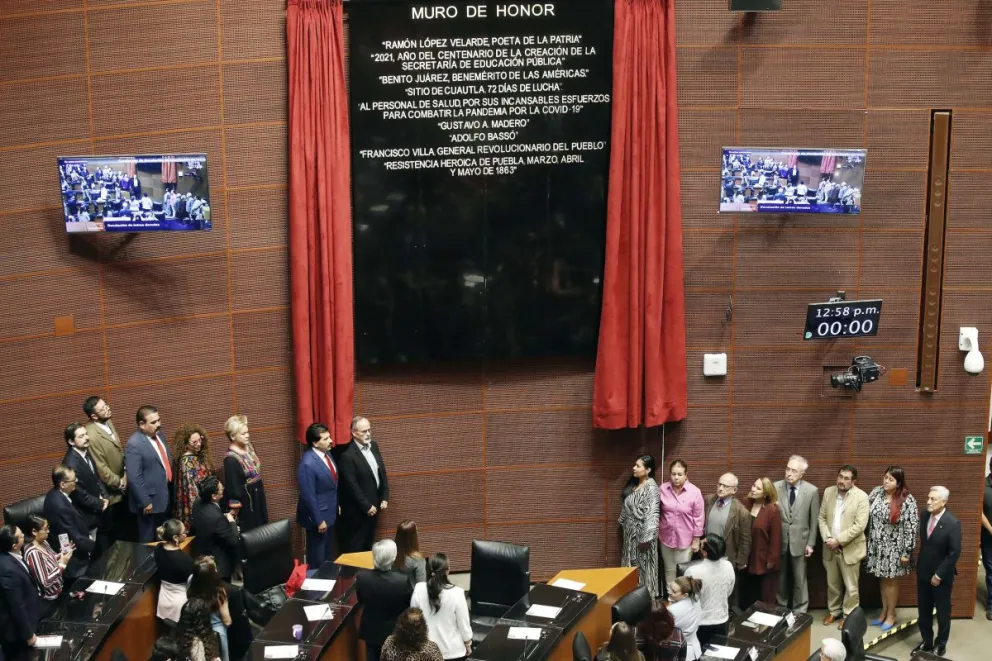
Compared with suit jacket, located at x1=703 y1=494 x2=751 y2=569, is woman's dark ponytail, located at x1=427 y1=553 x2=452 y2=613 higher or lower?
higher

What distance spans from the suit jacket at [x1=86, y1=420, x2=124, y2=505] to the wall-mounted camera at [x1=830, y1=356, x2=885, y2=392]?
6023 mm

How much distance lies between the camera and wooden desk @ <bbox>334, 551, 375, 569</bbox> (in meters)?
9.38

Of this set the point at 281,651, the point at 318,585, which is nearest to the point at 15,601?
the point at 281,651

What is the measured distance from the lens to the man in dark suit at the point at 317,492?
32.6 ft

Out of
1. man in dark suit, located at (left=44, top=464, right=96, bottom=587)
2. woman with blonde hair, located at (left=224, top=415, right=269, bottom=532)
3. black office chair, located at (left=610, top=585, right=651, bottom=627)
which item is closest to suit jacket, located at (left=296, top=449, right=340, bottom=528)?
woman with blonde hair, located at (left=224, top=415, right=269, bottom=532)

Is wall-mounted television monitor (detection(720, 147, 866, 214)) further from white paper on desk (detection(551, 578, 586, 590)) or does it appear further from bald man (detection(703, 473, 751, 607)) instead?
white paper on desk (detection(551, 578, 586, 590))

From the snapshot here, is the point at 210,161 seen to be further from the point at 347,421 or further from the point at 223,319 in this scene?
the point at 347,421

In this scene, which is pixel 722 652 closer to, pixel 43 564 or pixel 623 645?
pixel 623 645

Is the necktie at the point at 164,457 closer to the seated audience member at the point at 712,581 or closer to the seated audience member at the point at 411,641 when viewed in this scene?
the seated audience member at the point at 411,641

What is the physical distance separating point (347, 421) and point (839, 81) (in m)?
5.06

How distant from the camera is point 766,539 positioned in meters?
10.0

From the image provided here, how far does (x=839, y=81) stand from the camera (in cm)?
1007

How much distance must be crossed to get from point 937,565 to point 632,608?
283 centimetres

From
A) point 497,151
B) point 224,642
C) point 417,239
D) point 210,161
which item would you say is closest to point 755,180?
point 497,151
